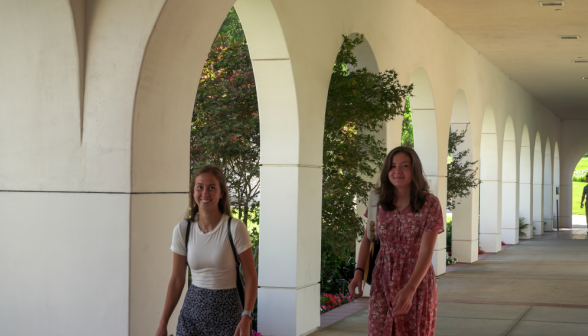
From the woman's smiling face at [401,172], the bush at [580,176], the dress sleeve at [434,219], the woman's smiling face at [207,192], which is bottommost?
the dress sleeve at [434,219]

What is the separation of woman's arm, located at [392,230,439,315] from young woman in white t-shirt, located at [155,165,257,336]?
779 millimetres

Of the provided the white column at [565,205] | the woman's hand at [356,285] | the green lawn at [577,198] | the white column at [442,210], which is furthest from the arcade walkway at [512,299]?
the green lawn at [577,198]

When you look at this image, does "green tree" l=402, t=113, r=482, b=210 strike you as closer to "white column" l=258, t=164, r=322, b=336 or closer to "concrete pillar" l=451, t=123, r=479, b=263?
"concrete pillar" l=451, t=123, r=479, b=263

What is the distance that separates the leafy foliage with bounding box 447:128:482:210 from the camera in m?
13.2

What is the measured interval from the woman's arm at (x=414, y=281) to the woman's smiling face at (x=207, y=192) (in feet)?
3.48

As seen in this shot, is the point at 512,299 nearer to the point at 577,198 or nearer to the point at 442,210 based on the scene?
the point at 442,210

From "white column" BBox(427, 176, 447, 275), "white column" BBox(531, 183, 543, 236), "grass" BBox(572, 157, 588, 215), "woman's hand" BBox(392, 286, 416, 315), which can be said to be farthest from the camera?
"grass" BBox(572, 157, 588, 215)

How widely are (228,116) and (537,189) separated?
19.2m

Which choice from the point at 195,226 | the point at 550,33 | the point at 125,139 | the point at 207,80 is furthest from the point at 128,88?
the point at 550,33

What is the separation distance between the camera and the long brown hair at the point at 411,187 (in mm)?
3736

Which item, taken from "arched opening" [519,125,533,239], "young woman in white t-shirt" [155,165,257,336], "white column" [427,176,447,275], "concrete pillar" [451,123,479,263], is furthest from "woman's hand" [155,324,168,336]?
"arched opening" [519,125,533,239]

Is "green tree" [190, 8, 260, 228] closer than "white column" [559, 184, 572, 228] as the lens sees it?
Yes

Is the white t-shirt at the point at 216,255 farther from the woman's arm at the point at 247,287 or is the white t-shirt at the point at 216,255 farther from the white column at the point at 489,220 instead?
the white column at the point at 489,220

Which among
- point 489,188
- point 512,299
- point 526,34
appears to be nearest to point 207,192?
point 512,299
